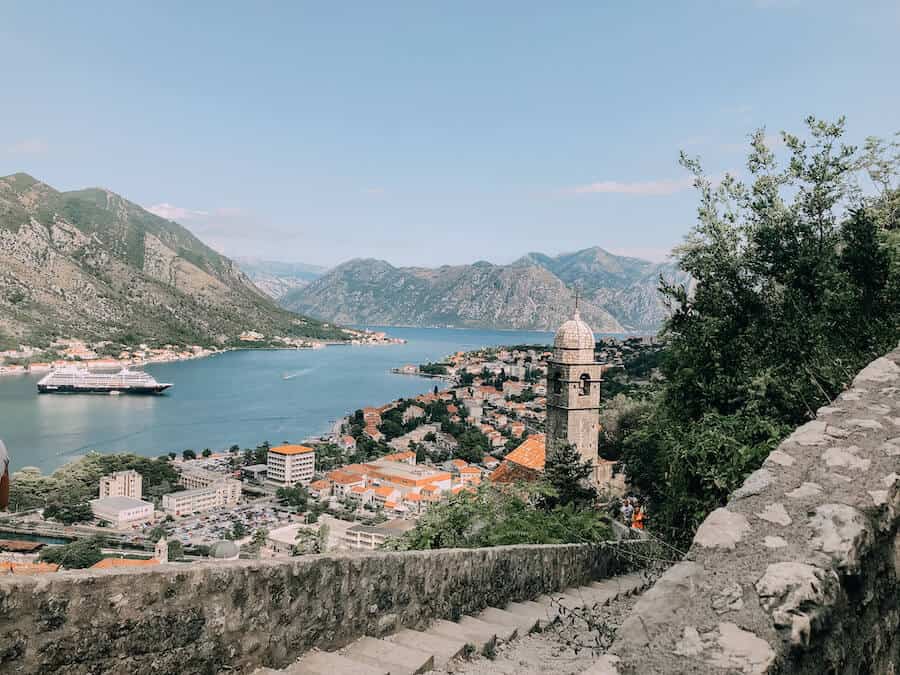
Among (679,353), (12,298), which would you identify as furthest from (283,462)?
(12,298)

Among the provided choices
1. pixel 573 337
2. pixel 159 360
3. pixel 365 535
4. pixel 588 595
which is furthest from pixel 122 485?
pixel 159 360

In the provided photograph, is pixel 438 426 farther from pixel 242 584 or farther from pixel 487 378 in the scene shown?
pixel 242 584

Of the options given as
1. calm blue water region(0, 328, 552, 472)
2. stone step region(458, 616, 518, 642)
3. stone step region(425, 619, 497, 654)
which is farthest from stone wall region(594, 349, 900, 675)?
calm blue water region(0, 328, 552, 472)

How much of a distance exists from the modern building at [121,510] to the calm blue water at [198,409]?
9.77 meters

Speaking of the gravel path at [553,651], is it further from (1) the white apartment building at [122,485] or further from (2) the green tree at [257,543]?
(1) the white apartment building at [122,485]

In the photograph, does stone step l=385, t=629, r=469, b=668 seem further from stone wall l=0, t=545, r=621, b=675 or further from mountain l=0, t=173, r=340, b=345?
mountain l=0, t=173, r=340, b=345

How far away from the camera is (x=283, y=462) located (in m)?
36.6

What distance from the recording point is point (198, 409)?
57531 millimetres

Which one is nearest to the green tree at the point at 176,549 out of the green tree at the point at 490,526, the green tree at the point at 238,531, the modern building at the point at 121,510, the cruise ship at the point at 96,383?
the green tree at the point at 238,531

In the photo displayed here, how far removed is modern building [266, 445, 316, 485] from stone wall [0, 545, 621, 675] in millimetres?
34863

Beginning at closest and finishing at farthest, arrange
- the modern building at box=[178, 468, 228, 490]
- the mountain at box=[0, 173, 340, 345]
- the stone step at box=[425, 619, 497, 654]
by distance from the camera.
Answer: the stone step at box=[425, 619, 497, 654] < the modern building at box=[178, 468, 228, 490] < the mountain at box=[0, 173, 340, 345]

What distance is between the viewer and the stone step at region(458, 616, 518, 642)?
10.2 ft

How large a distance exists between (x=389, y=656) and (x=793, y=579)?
1594 millimetres

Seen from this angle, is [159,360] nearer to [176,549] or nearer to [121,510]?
[121,510]
